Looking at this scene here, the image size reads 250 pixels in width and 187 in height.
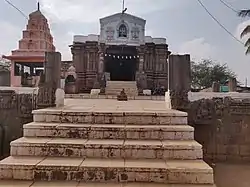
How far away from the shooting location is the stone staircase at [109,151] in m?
3.37

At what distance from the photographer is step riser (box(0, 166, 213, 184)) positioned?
3363 mm

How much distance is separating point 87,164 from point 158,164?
0.85 metres

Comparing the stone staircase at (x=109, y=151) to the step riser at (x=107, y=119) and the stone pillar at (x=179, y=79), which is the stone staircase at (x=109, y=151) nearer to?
the step riser at (x=107, y=119)

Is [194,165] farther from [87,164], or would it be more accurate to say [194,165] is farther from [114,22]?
[114,22]

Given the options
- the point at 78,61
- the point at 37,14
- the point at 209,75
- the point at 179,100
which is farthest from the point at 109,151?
the point at 209,75

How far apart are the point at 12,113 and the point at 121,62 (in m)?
17.1

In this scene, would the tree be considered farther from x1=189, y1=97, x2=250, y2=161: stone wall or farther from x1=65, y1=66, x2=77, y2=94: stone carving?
x1=189, y1=97, x2=250, y2=161: stone wall

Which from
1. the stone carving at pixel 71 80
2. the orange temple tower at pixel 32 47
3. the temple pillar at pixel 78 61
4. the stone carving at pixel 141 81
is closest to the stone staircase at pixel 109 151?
the stone carving at pixel 71 80

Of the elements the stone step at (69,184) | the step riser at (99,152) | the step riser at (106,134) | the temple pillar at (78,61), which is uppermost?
the temple pillar at (78,61)

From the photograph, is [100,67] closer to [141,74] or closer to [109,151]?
[141,74]

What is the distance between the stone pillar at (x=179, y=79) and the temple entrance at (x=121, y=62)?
51.6 feet

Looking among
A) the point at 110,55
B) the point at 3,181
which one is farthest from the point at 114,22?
the point at 3,181

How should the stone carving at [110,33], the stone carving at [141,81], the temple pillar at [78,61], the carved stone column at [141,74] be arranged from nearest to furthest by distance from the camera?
1. the stone carving at [141,81]
2. the carved stone column at [141,74]
3. the temple pillar at [78,61]
4. the stone carving at [110,33]

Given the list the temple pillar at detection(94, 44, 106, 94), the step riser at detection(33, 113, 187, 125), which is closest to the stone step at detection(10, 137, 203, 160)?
the step riser at detection(33, 113, 187, 125)
